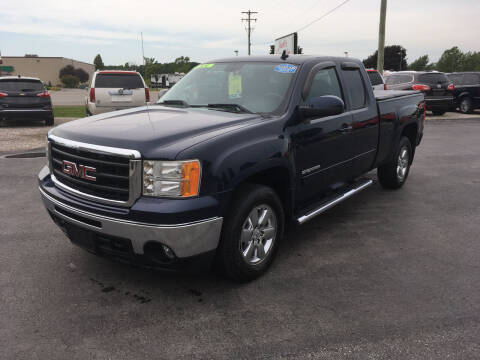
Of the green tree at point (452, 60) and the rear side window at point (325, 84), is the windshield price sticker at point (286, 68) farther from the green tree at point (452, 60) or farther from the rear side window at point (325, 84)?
the green tree at point (452, 60)

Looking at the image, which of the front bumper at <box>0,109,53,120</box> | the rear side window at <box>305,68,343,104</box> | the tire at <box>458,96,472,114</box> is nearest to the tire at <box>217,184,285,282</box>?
the rear side window at <box>305,68,343,104</box>

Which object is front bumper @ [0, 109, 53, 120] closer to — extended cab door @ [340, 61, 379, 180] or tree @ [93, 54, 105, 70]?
extended cab door @ [340, 61, 379, 180]

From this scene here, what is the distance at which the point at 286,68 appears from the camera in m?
4.04

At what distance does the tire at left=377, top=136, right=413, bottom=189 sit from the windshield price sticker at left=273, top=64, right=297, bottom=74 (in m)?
2.66

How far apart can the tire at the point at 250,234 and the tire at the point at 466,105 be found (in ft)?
58.8

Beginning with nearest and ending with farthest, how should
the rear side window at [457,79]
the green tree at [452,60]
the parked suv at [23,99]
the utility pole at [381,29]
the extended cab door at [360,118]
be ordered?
the extended cab door at [360,118]
the parked suv at [23,99]
the rear side window at [457,79]
the utility pole at [381,29]
the green tree at [452,60]

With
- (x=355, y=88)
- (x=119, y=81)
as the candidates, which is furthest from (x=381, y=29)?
(x=355, y=88)

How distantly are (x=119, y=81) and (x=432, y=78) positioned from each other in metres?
11.8

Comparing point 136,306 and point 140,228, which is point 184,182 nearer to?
point 140,228

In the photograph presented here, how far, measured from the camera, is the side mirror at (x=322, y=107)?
3.66 m

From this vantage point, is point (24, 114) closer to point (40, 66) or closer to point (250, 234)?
point (250, 234)

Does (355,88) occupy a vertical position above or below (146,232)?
above

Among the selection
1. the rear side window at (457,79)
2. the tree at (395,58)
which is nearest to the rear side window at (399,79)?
the rear side window at (457,79)

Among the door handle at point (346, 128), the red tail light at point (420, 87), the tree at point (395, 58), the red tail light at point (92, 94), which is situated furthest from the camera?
the tree at point (395, 58)
